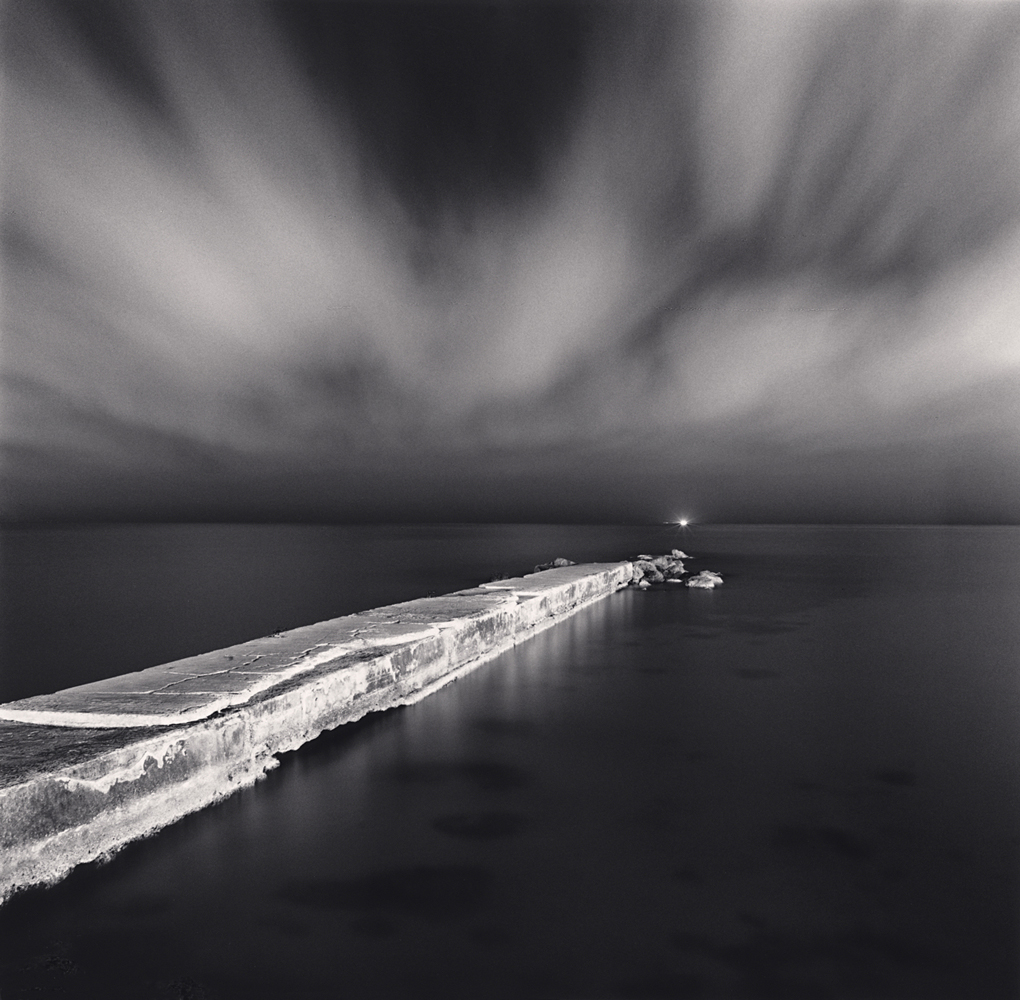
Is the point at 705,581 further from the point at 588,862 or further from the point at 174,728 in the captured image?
the point at 174,728

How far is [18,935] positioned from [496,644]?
556cm

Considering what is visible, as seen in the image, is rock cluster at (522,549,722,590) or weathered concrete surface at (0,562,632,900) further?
rock cluster at (522,549,722,590)

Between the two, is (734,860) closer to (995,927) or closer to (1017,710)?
(995,927)

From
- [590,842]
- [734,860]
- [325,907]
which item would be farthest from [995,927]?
[325,907]

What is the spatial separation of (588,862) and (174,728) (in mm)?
2415

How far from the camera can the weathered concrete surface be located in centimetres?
263

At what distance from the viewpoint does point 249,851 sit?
10.4ft

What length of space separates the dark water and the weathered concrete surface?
0.15 m

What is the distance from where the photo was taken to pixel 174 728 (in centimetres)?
325

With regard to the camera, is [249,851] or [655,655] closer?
[249,851]

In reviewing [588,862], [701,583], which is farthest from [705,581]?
[588,862]

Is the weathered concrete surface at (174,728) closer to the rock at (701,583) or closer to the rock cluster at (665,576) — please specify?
the rock cluster at (665,576)

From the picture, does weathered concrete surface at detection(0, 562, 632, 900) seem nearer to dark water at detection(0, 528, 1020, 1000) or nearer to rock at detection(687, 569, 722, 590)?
dark water at detection(0, 528, 1020, 1000)

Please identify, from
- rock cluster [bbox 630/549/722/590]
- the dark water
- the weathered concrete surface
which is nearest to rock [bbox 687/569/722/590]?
rock cluster [bbox 630/549/722/590]
